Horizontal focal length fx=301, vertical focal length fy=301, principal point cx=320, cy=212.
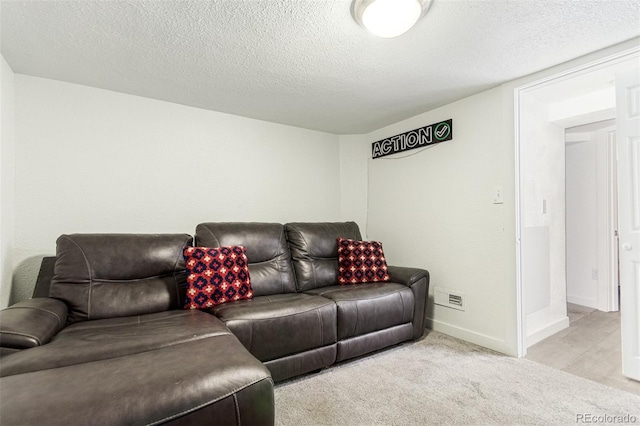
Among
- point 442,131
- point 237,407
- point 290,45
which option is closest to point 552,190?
point 442,131

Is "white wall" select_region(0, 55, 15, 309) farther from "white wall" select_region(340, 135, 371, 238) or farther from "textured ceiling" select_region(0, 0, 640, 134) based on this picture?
"white wall" select_region(340, 135, 371, 238)

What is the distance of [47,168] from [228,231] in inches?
57.0

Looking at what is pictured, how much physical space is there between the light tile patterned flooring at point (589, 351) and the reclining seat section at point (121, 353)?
2292 millimetres

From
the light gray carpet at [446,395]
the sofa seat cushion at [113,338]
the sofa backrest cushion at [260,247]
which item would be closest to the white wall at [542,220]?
the light gray carpet at [446,395]

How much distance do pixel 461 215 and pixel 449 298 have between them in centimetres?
81

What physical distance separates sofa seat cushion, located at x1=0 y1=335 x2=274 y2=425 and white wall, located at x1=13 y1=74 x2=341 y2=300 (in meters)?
1.69

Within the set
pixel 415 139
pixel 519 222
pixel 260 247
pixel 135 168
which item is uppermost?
pixel 415 139

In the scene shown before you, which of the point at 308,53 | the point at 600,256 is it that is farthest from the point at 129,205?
the point at 600,256

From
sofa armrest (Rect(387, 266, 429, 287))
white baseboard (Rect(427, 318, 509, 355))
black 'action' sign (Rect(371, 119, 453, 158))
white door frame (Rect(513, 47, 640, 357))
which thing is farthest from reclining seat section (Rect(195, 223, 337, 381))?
black 'action' sign (Rect(371, 119, 453, 158))

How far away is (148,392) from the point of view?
3.31 ft

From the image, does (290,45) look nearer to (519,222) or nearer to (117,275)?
(117,275)

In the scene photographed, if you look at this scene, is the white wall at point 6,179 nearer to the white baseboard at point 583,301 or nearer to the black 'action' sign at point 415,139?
the black 'action' sign at point 415,139

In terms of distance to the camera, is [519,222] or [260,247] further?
[260,247]

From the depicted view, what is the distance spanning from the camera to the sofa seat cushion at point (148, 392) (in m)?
0.91
